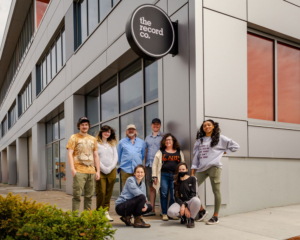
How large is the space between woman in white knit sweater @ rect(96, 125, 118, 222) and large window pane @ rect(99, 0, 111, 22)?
5.12 meters

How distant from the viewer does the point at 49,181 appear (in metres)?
17.2

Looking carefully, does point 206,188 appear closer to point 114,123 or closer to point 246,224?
point 246,224

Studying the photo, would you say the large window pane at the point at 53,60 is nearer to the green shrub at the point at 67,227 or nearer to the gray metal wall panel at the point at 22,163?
the gray metal wall panel at the point at 22,163

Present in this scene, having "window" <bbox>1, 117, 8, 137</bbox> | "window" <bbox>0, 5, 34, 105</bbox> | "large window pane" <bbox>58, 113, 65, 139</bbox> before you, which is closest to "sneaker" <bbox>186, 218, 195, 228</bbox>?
"large window pane" <bbox>58, 113, 65, 139</bbox>

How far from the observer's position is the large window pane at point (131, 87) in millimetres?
8672

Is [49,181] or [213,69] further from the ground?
[213,69]

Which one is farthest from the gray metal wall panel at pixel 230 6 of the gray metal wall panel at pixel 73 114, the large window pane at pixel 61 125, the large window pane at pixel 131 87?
the large window pane at pixel 61 125

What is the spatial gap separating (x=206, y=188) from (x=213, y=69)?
226 centimetres

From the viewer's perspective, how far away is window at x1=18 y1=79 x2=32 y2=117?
69.5ft

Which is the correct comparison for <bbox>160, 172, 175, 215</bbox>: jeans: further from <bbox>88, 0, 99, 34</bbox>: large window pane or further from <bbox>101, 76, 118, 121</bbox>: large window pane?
<bbox>88, 0, 99, 34</bbox>: large window pane

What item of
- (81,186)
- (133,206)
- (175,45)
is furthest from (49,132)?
(133,206)

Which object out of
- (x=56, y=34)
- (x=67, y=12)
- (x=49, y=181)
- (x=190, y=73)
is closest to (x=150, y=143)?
(x=190, y=73)

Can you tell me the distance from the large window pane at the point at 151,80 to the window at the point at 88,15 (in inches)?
93.7

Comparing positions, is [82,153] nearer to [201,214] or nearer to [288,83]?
[201,214]
